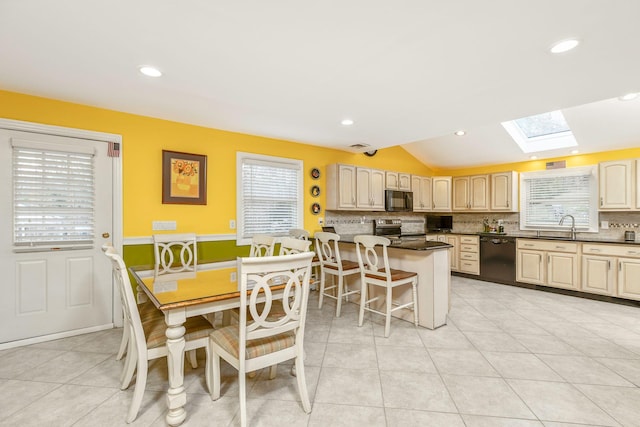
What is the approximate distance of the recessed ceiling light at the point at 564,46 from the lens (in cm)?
183

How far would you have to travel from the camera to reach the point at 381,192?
5191mm

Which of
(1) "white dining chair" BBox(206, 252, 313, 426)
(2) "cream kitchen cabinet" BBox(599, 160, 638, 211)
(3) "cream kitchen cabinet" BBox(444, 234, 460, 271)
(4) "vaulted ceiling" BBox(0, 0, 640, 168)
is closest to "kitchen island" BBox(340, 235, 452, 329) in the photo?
(4) "vaulted ceiling" BBox(0, 0, 640, 168)

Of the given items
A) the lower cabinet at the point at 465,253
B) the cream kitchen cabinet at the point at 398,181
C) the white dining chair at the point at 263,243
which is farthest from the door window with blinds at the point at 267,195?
the lower cabinet at the point at 465,253

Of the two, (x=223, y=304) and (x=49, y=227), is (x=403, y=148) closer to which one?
(x=223, y=304)

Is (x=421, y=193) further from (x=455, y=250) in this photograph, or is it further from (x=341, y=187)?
(x=341, y=187)

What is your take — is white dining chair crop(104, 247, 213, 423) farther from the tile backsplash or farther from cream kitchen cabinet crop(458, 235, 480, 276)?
cream kitchen cabinet crop(458, 235, 480, 276)

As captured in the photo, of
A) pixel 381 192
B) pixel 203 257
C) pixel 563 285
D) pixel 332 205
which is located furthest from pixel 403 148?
pixel 203 257

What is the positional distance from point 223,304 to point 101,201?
2212mm

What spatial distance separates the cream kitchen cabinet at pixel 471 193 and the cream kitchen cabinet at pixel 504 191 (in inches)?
4.8

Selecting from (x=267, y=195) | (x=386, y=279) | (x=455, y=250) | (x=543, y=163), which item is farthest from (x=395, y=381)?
(x=543, y=163)

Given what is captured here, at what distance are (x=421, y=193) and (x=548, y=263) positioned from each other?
2.39 metres

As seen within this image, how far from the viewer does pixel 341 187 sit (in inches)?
182

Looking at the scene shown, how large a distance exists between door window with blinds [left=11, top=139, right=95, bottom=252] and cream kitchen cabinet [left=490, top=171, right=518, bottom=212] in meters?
6.24

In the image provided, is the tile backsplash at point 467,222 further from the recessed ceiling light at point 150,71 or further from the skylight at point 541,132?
the recessed ceiling light at point 150,71
